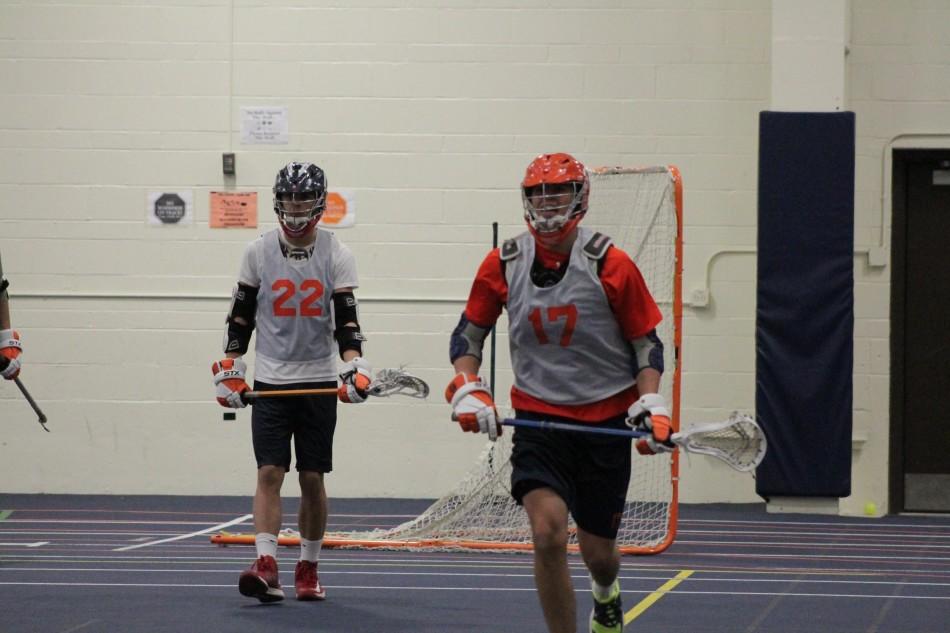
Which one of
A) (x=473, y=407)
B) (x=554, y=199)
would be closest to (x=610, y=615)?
(x=473, y=407)

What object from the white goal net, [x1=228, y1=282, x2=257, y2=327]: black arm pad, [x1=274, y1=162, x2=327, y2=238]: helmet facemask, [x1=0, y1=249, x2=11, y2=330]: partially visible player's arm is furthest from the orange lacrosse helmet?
the white goal net

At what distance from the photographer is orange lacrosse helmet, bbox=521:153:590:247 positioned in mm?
4457

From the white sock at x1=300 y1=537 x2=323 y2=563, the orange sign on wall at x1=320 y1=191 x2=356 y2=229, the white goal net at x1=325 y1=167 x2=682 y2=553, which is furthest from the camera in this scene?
the orange sign on wall at x1=320 y1=191 x2=356 y2=229

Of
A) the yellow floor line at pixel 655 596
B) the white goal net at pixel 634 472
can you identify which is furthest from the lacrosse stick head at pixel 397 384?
the white goal net at pixel 634 472

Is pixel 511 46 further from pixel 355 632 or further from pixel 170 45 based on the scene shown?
pixel 355 632

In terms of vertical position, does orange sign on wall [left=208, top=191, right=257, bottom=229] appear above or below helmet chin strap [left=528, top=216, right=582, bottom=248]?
above

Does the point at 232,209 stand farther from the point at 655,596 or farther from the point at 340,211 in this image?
the point at 655,596

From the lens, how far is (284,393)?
5.99 m

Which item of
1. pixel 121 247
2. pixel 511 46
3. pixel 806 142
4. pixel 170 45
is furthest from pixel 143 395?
pixel 806 142

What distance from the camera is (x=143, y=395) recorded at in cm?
1053

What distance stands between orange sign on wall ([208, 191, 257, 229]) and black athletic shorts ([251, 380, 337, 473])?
454cm

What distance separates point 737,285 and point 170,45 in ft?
14.6

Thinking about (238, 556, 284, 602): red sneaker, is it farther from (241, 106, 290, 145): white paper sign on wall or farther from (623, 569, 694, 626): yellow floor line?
(241, 106, 290, 145): white paper sign on wall

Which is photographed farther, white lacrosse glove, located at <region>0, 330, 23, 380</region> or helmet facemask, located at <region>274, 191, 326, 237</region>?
white lacrosse glove, located at <region>0, 330, 23, 380</region>
